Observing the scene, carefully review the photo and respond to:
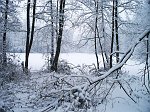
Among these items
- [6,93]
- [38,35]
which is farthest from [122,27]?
[6,93]

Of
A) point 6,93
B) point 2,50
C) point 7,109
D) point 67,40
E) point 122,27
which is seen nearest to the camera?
point 7,109

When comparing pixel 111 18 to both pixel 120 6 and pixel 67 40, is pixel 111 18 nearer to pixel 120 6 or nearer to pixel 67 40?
pixel 120 6

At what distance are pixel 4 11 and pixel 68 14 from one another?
562 cm

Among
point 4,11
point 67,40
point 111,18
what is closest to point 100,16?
point 111,18

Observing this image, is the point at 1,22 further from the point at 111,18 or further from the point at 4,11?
the point at 111,18

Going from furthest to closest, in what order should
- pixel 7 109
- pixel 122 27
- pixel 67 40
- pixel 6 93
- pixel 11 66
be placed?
pixel 67 40
pixel 122 27
pixel 11 66
pixel 6 93
pixel 7 109

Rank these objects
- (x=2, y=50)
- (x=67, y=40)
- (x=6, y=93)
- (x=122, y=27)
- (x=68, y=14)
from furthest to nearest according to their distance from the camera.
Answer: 1. (x=67, y=40)
2. (x=122, y=27)
3. (x=68, y=14)
4. (x=2, y=50)
5. (x=6, y=93)

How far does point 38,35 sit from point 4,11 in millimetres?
3474

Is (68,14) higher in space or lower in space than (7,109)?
higher

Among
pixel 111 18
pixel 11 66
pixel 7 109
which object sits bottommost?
pixel 7 109

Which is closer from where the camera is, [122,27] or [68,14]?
[68,14]

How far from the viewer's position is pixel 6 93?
9.30 meters

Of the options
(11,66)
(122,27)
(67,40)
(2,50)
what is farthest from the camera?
(67,40)

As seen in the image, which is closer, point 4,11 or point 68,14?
point 68,14
